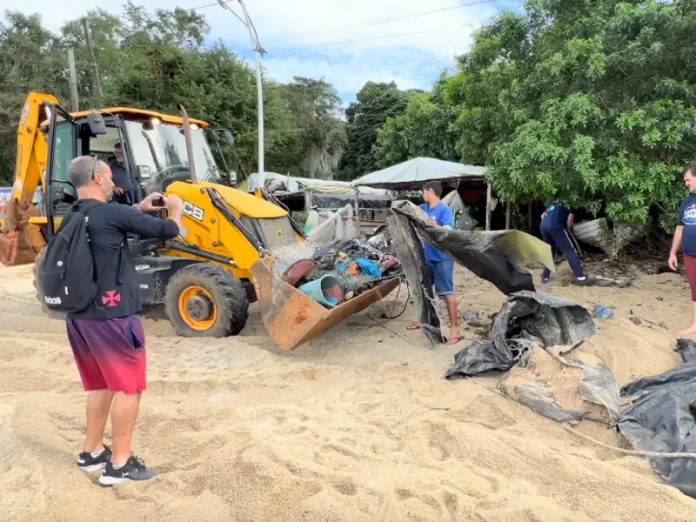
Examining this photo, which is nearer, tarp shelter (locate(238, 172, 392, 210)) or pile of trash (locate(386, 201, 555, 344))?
pile of trash (locate(386, 201, 555, 344))

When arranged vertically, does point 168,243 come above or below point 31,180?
below

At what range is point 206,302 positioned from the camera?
5.86 meters

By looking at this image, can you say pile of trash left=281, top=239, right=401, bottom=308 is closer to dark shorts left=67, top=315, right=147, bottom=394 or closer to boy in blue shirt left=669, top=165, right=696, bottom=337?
dark shorts left=67, top=315, right=147, bottom=394

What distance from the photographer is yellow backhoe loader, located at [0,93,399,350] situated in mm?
5344

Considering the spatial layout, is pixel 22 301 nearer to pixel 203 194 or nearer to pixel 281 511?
pixel 203 194

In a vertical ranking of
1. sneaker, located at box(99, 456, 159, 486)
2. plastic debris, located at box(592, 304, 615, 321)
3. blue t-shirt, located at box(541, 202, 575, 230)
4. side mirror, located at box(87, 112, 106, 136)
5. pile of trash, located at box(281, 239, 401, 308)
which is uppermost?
side mirror, located at box(87, 112, 106, 136)

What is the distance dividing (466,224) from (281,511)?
1027 cm

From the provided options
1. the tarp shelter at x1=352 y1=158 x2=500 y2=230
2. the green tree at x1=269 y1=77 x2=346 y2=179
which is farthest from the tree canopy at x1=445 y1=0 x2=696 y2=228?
the green tree at x1=269 y1=77 x2=346 y2=179

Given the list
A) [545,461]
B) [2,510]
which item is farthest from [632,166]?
[2,510]

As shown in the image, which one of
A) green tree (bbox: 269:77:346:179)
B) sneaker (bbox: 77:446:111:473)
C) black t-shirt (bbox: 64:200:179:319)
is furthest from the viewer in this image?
green tree (bbox: 269:77:346:179)

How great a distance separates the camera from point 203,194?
20.4ft

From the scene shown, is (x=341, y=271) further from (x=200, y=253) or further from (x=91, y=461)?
(x=91, y=461)

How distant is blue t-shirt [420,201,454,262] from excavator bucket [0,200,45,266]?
16.8 ft

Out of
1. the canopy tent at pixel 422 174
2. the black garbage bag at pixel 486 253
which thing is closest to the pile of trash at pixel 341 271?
the black garbage bag at pixel 486 253
